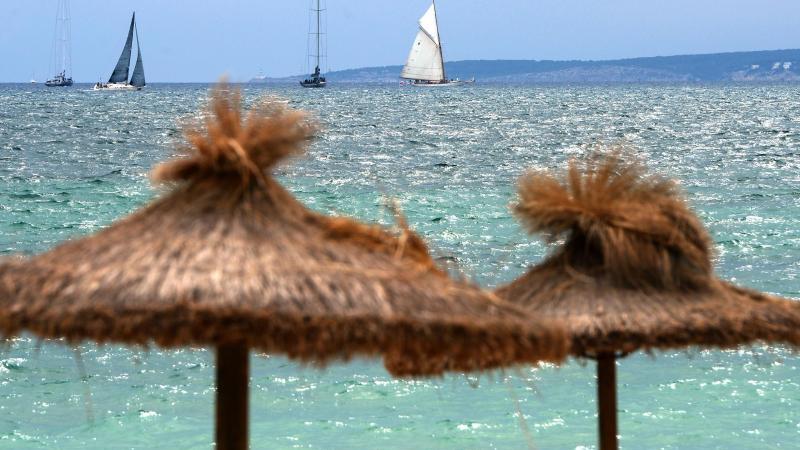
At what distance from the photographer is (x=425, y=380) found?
29.0 feet

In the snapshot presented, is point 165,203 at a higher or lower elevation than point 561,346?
higher

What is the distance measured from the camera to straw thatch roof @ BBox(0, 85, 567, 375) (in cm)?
345

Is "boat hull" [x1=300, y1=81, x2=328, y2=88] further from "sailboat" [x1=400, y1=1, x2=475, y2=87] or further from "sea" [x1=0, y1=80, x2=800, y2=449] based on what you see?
"sea" [x1=0, y1=80, x2=800, y2=449]

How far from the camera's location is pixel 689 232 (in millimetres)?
5137

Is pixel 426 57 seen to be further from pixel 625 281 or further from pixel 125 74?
pixel 625 281

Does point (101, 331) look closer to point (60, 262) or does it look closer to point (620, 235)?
point (60, 262)

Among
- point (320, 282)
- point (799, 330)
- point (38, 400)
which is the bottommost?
point (38, 400)

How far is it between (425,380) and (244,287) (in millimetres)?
5467

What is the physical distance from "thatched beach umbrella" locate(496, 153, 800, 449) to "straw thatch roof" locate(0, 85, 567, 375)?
1.00 metres

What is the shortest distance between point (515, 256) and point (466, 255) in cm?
100

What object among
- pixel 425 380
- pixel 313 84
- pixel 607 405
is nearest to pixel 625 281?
pixel 607 405

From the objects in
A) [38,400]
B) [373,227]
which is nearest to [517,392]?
[38,400]

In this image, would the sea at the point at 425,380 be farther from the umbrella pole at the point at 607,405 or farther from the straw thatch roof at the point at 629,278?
the straw thatch roof at the point at 629,278

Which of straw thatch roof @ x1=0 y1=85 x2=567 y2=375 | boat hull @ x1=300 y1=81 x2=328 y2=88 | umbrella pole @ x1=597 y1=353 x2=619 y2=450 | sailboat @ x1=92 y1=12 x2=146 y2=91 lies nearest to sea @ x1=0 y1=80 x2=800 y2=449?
umbrella pole @ x1=597 y1=353 x2=619 y2=450
